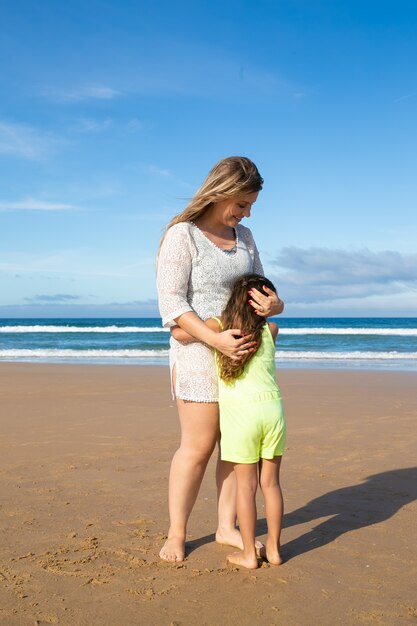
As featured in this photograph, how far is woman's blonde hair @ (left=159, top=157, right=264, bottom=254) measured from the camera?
10.8ft

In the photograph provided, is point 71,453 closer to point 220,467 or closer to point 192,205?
point 220,467

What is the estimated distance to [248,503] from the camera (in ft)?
10.6

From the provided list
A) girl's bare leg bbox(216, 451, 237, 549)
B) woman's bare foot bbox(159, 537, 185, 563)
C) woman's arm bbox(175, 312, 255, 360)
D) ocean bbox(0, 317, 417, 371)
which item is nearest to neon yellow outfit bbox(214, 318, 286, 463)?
woman's arm bbox(175, 312, 255, 360)

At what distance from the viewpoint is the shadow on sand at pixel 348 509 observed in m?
3.75

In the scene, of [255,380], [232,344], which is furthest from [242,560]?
[232,344]

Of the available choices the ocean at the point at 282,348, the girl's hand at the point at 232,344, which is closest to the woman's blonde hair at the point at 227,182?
the girl's hand at the point at 232,344

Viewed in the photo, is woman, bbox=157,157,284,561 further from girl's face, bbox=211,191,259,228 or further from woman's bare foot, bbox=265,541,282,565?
woman's bare foot, bbox=265,541,282,565

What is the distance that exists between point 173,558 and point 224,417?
824 millimetres

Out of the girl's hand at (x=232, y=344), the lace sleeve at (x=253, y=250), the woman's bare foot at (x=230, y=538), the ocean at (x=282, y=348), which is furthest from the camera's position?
the ocean at (x=282, y=348)

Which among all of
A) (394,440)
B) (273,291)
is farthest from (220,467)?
(394,440)

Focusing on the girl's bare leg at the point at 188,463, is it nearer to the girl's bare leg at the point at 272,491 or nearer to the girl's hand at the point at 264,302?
the girl's bare leg at the point at 272,491

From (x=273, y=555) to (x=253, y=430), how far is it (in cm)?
71

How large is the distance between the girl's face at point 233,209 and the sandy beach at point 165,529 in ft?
6.07

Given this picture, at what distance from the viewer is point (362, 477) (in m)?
5.21
